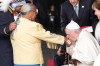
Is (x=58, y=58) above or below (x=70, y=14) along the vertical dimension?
below

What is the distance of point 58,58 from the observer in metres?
6.07

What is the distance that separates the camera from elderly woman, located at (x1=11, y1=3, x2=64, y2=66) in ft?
18.3

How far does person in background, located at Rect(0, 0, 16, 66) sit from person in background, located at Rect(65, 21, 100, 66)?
957 millimetres

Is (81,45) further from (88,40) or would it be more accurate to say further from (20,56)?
(20,56)

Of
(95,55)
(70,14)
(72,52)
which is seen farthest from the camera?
(70,14)

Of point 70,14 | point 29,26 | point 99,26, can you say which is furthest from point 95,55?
point 70,14

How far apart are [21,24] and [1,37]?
0.47 m

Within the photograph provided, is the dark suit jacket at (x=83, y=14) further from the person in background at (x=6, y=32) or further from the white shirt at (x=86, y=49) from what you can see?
the white shirt at (x=86, y=49)

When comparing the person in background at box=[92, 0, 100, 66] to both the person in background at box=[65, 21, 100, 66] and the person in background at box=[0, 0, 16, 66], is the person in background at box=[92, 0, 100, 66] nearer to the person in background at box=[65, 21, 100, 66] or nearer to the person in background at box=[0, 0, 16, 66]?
the person in background at box=[65, 21, 100, 66]

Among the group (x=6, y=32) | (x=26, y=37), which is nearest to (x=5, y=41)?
(x=6, y=32)

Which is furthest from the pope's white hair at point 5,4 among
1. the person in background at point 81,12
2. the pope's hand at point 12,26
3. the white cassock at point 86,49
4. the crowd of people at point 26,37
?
the white cassock at point 86,49

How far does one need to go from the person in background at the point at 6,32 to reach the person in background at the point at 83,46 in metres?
0.96

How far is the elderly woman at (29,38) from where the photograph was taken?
559 centimetres

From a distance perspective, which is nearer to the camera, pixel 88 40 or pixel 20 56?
pixel 88 40
